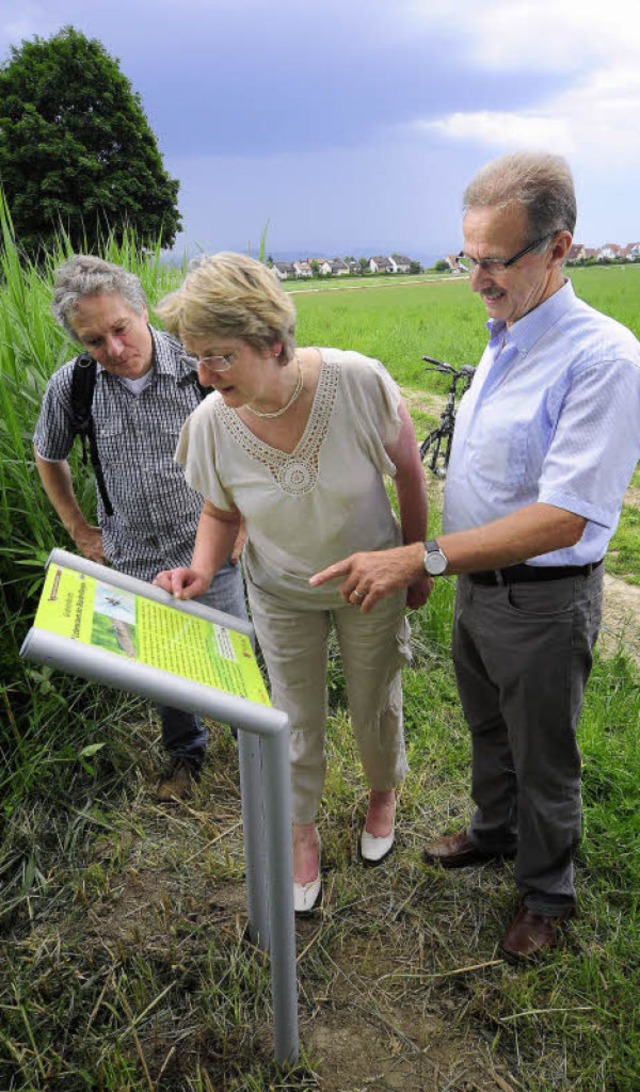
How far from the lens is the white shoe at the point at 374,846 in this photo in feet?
8.04

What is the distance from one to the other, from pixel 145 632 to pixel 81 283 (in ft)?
4.27

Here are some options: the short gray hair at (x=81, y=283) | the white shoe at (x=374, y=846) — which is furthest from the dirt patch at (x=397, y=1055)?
the short gray hair at (x=81, y=283)

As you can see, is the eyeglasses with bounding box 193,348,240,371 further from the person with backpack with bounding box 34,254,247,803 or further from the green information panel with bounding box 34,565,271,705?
the person with backpack with bounding box 34,254,247,803

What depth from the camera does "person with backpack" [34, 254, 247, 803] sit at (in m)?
2.22

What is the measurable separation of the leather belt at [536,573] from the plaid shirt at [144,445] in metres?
1.17

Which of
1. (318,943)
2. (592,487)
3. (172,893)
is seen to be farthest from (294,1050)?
(592,487)

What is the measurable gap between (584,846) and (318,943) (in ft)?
3.07

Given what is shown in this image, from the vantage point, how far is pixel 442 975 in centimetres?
205

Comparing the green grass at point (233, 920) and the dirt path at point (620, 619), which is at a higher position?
the green grass at point (233, 920)

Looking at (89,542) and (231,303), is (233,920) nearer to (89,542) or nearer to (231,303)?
(89,542)

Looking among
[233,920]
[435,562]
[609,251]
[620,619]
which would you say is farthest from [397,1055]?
[609,251]

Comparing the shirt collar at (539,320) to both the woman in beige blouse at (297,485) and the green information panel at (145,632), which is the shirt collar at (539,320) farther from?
the green information panel at (145,632)

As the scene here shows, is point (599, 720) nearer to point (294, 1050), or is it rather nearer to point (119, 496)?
point (294, 1050)

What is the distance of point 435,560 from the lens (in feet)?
5.13
